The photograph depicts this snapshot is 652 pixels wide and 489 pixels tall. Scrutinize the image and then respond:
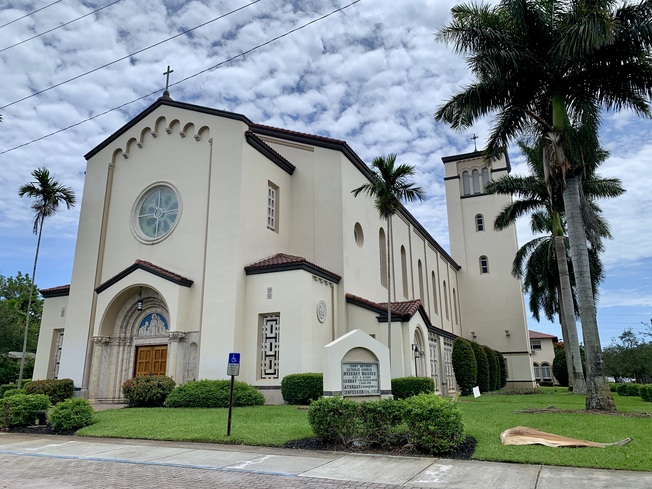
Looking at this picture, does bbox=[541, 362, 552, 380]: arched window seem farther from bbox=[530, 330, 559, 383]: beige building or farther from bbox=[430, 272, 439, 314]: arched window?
bbox=[430, 272, 439, 314]: arched window

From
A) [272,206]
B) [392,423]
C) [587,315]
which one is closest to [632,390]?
[587,315]

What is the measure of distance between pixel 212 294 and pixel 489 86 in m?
12.8

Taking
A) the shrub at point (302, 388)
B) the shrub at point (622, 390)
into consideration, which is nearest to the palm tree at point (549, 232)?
the shrub at point (622, 390)

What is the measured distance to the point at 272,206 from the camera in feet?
75.7

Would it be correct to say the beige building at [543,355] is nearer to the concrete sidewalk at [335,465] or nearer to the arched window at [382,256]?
the arched window at [382,256]

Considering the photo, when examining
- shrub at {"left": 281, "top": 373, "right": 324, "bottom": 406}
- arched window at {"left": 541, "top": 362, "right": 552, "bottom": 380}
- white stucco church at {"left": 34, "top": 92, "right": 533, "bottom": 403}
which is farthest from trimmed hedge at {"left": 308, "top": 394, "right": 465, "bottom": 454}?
arched window at {"left": 541, "top": 362, "right": 552, "bottom": 380}

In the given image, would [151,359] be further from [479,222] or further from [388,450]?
[479,222]

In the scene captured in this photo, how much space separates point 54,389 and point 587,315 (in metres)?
19.7

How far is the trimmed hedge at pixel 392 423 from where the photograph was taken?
920cm

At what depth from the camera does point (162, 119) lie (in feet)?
77.3

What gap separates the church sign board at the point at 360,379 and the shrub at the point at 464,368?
1733 centimetres

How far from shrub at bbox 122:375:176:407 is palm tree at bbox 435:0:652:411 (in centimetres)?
1405

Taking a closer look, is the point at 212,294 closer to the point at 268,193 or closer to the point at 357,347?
the point at 268,193

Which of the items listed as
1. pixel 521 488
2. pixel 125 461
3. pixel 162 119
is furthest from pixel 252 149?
pixel 521 488
